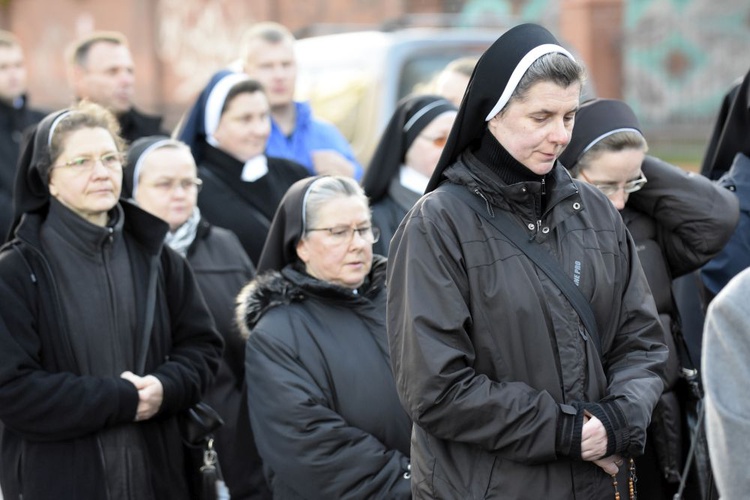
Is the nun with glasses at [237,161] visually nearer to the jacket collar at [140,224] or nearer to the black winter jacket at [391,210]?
the black winter jacket at [391,210]

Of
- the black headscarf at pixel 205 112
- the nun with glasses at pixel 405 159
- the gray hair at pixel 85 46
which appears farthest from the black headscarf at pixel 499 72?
the gray hair at pixel 85 46

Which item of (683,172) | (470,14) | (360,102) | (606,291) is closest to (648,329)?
(606,291)

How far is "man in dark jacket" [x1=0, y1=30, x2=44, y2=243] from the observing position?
825 centimetres

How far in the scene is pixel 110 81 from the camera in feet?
24.8

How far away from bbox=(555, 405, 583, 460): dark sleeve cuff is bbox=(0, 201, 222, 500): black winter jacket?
1773mm

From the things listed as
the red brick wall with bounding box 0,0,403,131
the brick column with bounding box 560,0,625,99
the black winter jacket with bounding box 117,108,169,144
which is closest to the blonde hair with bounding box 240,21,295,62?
the black winter jacket with bounding box 117,108,169,144

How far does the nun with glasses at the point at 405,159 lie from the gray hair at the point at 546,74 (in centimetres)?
213

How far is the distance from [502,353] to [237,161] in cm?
325

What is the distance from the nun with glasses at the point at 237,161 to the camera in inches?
244

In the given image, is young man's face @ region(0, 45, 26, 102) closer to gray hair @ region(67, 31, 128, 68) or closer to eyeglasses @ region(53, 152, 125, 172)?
gray hair @ region(67, 31, 128, 68)

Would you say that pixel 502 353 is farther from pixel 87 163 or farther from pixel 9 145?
pixel 9 145

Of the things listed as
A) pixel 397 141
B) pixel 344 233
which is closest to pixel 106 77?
pixel 397 141

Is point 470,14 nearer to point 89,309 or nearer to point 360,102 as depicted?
point 360,102

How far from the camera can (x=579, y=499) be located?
337cm
